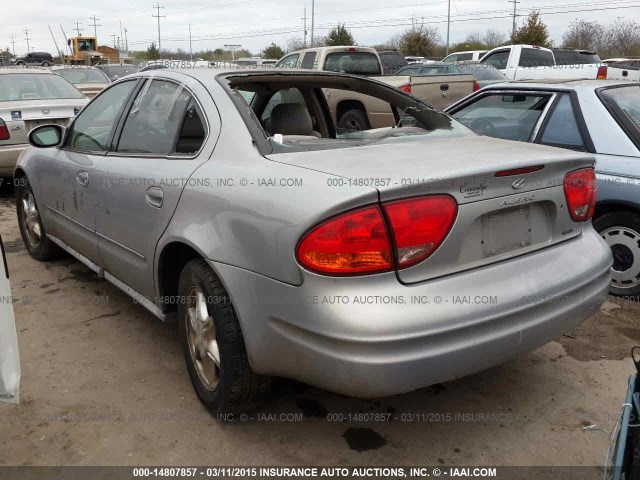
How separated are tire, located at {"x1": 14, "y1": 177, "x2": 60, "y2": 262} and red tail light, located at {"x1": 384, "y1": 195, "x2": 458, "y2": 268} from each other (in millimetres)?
3510

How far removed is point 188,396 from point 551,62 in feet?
46.4

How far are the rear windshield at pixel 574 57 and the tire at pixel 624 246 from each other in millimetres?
12683

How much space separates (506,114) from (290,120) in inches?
83.8

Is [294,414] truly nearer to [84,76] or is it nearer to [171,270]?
[171,270]

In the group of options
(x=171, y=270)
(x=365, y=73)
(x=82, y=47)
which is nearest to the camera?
(x=171, y=270)

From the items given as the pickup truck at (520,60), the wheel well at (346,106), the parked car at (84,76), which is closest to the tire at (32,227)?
the wheel well at (346,106)

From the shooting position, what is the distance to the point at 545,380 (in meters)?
3.07

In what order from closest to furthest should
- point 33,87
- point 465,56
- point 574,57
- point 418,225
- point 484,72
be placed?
point 418,225 < point 33,87 < point 484,72 < point 574,57 < point 465,56

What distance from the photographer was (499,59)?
49.0 ft

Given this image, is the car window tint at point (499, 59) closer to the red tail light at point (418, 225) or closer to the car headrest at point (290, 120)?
the car headrest at point (290, 120)

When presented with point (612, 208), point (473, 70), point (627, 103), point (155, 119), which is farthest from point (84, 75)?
point (612, 208)

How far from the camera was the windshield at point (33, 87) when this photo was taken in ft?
25.7

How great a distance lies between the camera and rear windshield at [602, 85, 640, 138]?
158 inches

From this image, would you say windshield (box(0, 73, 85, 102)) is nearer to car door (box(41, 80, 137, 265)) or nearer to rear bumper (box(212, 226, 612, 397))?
car door (box(41, 80, 137, 265))
